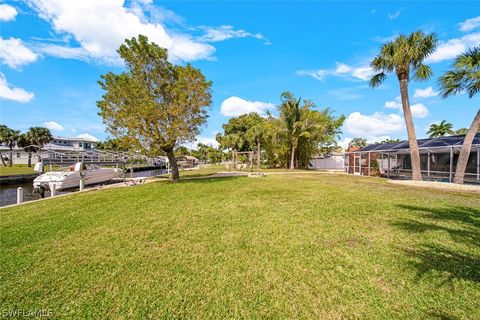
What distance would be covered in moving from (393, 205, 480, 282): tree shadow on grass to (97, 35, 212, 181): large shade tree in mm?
10528

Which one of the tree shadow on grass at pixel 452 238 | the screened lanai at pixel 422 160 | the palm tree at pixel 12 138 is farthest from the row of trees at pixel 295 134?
the palm tree at pixel 12 138

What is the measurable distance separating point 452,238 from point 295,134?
77.3 ft

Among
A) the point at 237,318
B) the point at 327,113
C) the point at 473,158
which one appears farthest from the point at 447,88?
the point at 327,113

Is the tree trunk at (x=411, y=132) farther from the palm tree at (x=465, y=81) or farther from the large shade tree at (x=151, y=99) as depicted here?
the large shade tree at (x=151, y=99)

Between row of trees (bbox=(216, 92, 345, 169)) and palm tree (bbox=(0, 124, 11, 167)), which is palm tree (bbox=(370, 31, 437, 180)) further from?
palm tree (bbox=(0, 124, 11, 167))

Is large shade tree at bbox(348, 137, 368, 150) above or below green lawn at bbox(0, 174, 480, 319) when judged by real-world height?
above

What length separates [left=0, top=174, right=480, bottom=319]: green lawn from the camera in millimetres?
2615

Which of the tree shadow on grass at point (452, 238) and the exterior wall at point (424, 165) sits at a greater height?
the exterior wall at point (424, 165)

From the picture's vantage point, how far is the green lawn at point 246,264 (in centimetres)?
262

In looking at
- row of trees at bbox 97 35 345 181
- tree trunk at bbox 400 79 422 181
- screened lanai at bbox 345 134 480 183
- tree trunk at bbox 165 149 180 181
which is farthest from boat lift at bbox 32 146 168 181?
screened lanai at bbox 345 134 480 183

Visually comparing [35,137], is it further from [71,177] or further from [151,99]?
[151,99]

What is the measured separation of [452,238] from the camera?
14.6ft

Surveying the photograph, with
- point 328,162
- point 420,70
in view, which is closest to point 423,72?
point 420,70

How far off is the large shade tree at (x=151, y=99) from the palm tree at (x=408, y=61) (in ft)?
35.9
